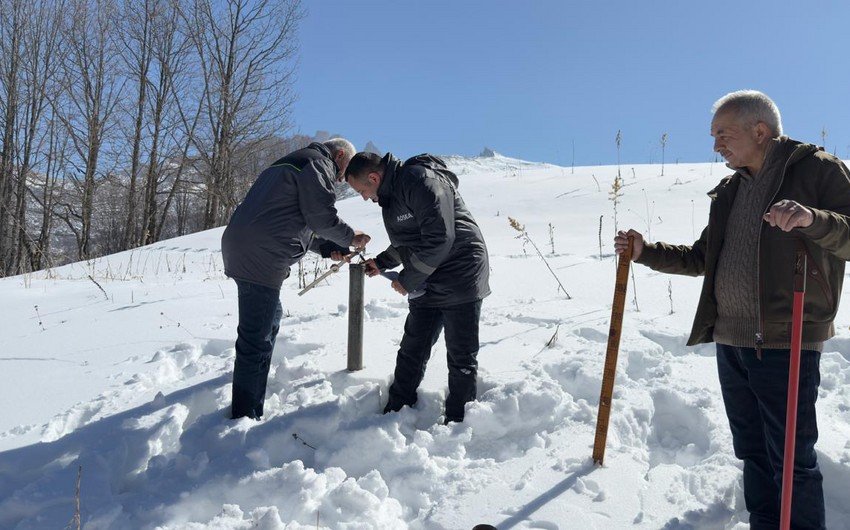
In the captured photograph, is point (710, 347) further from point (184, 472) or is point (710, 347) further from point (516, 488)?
point (184, 472)

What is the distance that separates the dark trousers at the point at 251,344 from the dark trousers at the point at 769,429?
236 centimetres

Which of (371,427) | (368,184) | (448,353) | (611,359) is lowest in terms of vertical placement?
(371,427)

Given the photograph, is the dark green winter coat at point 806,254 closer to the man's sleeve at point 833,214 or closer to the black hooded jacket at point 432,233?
the man's sleeve at point 833,214

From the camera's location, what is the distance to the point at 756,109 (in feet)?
6.69

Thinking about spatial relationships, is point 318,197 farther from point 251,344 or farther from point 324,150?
point 251,344

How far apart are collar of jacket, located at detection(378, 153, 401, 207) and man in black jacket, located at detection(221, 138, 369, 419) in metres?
0.31

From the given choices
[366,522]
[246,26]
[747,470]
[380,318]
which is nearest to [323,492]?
[366,522]

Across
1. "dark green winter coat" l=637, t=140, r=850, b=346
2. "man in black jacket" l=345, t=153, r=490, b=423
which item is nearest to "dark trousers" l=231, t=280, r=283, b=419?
"man in black jacket" l=345, t=153, r=490, b=423

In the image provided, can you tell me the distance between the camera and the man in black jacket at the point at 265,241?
3.17m

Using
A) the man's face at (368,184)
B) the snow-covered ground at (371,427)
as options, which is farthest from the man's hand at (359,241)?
the snow-covered ground at (371,427)

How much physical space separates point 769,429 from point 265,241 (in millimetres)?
2566

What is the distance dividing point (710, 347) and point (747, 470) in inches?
76.7

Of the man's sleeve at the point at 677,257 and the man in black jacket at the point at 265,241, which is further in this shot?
the man in black jacket at the point at 265,241

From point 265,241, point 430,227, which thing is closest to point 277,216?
point 265,241
